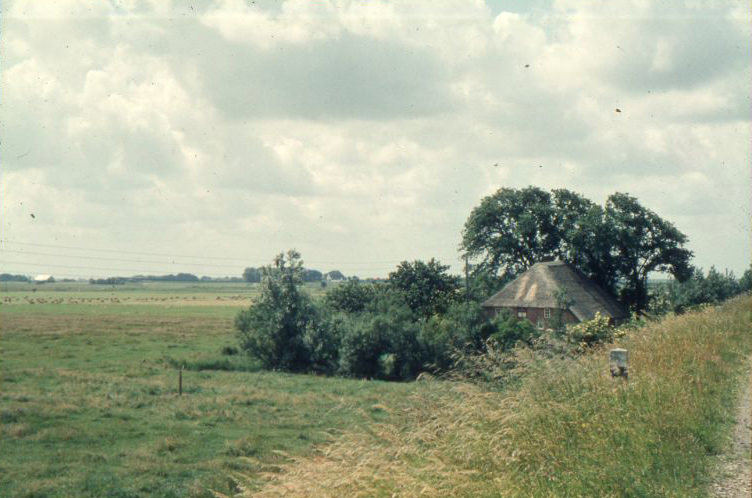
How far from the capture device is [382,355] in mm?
40625

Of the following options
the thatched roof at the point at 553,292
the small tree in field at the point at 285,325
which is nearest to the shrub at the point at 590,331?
the thatched roof at the point at 553,292

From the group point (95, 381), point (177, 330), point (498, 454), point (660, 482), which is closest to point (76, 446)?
point (95, 381)

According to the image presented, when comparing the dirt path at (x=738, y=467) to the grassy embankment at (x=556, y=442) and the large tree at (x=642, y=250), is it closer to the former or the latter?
the grassy embankment at (x=556, y=442)

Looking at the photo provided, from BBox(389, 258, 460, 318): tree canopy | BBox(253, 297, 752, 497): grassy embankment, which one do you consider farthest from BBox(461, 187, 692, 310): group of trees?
BBox(253, 297, 752, 497): grassy embankment

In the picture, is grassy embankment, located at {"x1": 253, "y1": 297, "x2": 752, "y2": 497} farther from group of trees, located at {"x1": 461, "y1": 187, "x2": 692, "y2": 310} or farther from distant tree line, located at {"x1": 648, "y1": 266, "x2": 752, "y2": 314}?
group of trees, located at {"x1": 461, "y1": 187, "x2": 692, "y2": 310}

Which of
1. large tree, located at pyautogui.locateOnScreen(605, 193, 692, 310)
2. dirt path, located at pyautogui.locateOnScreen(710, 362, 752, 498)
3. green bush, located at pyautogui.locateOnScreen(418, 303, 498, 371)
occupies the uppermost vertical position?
large tree, located at pyautogui.locateOnScreen(605, 193, 692, 310)

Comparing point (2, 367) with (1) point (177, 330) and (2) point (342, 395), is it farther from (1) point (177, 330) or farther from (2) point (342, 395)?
(1) point (177, 330)

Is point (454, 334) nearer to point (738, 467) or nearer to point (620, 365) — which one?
point (620, 365)

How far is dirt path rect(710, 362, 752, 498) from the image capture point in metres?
6.10

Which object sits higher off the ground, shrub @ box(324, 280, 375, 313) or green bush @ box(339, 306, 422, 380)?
shrub @ box(324, 280, 375, 313)

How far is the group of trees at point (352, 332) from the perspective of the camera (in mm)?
40500

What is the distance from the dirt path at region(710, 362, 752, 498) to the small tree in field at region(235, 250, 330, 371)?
116 feet

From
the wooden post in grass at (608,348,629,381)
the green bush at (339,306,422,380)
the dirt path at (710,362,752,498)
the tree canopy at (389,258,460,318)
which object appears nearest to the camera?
the dirt path at (710,362,752,498)

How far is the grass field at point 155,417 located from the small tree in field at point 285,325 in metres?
1.87
